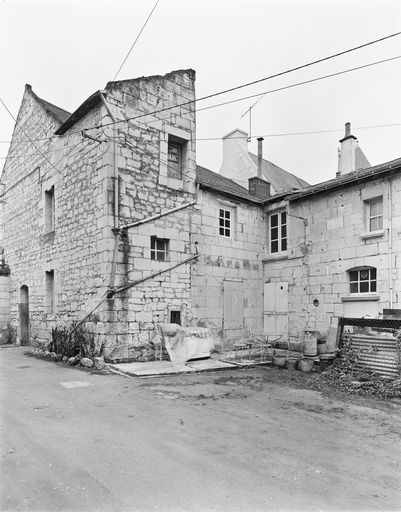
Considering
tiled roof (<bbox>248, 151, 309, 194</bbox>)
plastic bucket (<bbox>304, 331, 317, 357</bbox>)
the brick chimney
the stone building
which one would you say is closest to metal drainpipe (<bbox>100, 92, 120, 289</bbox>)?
the stone building

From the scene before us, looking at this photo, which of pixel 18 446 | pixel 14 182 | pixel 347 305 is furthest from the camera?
pixel 14 182

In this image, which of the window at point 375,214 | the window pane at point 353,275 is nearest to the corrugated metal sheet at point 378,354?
the window pane at point 353,275

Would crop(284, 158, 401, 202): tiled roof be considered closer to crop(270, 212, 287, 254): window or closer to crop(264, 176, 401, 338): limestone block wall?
crop(264, 176, 401, 338): limestone block wall

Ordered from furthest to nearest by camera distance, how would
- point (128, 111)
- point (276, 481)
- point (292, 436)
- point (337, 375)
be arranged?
1. point (128, 111)
2. point (337, 375)
3. point (292, 436)
4. point (276, 481)

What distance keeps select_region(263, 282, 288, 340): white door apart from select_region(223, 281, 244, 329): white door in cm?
114

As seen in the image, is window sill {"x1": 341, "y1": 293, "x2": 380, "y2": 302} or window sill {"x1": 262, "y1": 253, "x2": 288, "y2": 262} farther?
window sill {"x1": 262, "y1": 253, "x2": 288, "y2": 262}

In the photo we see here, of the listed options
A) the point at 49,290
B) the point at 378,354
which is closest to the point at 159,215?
the point at 49,290

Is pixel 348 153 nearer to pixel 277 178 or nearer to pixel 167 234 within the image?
pixel 167 234

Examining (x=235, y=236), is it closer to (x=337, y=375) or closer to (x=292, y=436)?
(x=337, y=375)

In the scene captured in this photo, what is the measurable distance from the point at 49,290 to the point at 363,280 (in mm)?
10016

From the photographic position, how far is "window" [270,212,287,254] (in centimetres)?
1318

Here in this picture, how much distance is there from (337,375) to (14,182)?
46.5 ft

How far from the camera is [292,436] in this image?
182 inches

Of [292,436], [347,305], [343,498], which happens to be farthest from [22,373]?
[347,305]
